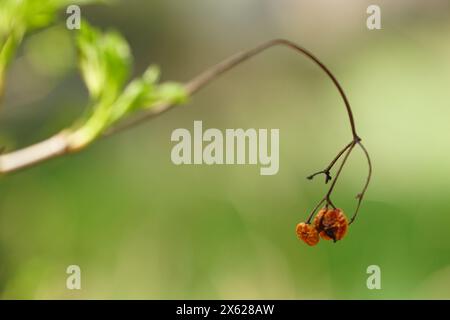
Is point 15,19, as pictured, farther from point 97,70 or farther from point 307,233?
point 307,233

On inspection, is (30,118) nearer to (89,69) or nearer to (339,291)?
(339,291)

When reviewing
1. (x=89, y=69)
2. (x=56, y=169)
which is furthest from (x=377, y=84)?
(x=89, y=69)

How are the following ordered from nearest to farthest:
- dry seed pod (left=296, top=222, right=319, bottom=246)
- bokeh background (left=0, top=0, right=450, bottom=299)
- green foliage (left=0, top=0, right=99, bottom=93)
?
1. green foliage (left=0, top=0, right=99, bottom=93)
2. dry seed pod (left=296, top=222, right=319, bottom=246)
3. bokeh background (left=0, top=0, right=450, bottom=299)

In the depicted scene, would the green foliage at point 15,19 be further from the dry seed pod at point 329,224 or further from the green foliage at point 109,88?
the dry seed pod at point 329,224

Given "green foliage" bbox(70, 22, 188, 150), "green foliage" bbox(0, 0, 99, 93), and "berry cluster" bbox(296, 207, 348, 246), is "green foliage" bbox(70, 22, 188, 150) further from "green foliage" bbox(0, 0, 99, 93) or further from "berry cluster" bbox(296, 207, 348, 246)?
"berry cluster" bbox(296, 207, 348, 246)

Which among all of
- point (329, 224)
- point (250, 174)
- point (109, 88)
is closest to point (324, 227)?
point (329, 224)

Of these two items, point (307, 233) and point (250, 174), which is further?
point (250, 174)

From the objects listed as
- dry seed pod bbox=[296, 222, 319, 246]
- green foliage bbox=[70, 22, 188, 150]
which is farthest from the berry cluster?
green foliage bbox=[70, 22, 188, 150]
